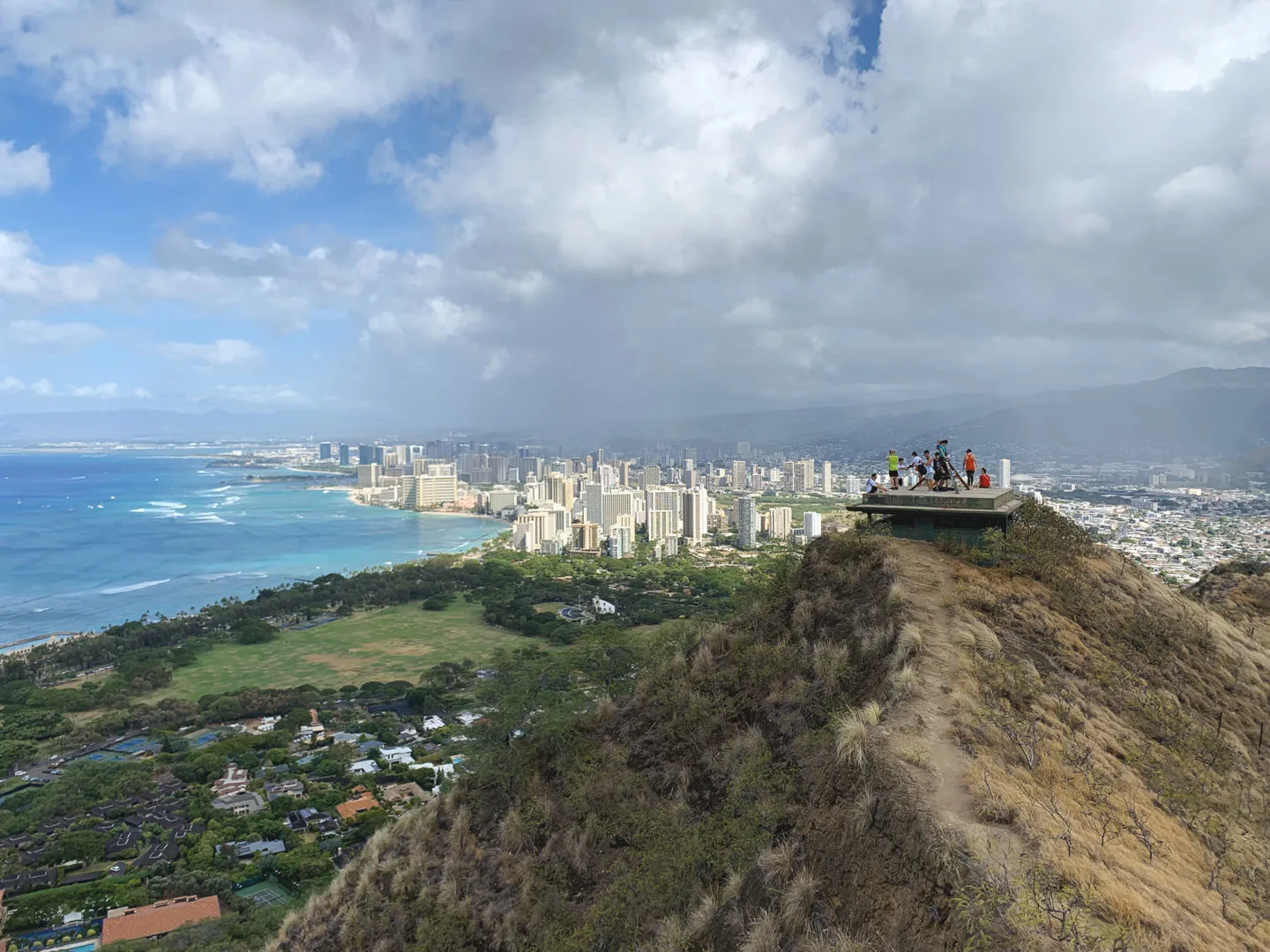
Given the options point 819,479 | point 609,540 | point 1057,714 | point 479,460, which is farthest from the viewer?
point 479,460

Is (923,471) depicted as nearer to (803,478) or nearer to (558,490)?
(558,490)

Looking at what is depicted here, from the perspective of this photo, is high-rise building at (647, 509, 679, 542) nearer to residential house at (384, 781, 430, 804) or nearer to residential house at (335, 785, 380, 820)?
residential house at (384, 781, 430, 804)

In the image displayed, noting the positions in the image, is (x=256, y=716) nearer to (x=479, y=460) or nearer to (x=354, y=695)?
→ (x=354, y=695)

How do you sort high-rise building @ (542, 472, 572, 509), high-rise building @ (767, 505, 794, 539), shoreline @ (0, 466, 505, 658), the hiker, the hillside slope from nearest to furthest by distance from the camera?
the hillside slope < the hiker < shoreline @ (0, 466, 505, 658) < high-rise building @ (767, 505, 794, 539) < high-rise building @ (542, 472, 572, 509)

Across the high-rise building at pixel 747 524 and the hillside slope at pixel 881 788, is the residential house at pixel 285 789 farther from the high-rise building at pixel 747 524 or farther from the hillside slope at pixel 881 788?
the high-rise building at pixel 747 524

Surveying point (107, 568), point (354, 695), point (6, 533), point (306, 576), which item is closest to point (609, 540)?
point (306, 576)

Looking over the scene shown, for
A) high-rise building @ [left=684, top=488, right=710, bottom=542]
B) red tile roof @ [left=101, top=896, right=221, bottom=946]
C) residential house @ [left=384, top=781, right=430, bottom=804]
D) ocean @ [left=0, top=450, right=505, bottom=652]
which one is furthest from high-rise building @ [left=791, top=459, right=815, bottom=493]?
red tile roof @ [left=101, top=896, right=221, bottom=946]

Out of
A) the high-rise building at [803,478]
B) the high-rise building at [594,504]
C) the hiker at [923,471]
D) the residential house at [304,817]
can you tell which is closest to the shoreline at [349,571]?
the high-rise building at [594,504]
